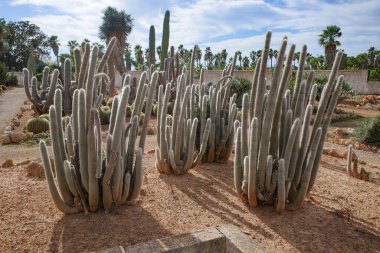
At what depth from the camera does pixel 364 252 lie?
2.71 m

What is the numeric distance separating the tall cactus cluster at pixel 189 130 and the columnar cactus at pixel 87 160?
108 centimetres

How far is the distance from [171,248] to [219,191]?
6.05 feet

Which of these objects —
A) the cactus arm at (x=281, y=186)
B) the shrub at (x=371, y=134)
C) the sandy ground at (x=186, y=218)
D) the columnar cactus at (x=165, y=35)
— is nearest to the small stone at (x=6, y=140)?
the sandy ground at (x=186, y=218)

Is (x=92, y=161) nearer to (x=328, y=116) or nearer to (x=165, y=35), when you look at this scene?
(x=328, y=116)

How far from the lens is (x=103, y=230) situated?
9.37 ft

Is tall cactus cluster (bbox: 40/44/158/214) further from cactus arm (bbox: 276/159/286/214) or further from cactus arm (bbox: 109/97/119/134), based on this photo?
cactus arm (bbox: 276/159/286/214)

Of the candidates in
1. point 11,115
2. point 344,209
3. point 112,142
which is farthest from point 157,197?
point 11,115

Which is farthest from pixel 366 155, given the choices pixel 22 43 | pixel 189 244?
pixel 22 43

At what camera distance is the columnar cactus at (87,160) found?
9.69 ft

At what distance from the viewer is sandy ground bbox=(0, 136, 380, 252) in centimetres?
273

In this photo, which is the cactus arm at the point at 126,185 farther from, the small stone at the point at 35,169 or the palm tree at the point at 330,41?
the palm tree at the point at 330,41

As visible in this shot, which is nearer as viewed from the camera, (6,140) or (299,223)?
(299,223)

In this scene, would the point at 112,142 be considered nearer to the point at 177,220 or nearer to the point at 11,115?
the point at 177,220

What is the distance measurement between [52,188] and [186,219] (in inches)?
49.9
